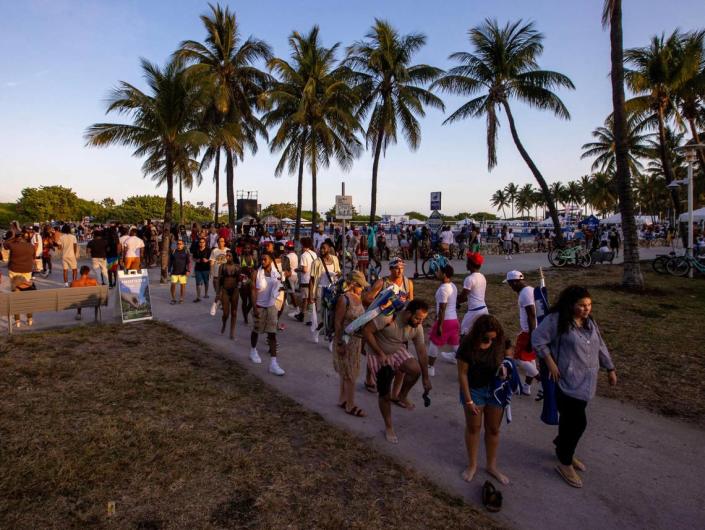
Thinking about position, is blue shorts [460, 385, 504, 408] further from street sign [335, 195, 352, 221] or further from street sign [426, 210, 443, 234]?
street sign [426, 210, 443, 234]

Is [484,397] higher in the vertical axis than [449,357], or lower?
higher

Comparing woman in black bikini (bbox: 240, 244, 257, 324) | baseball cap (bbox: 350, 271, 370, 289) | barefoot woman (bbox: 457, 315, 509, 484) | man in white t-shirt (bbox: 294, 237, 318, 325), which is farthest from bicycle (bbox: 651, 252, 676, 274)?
barefoot woman (bbox: 457, 315, 509, 484)

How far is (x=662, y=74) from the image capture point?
23.1 meters

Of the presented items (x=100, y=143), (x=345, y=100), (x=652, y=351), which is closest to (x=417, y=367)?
(x=652, y=351)

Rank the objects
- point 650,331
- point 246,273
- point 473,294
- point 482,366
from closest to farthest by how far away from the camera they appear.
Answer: point 482,366
point 473,294
point 246,273
point 650,331

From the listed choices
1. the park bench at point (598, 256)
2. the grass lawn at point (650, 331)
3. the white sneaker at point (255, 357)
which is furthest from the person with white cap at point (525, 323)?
the park bench at point (598, 256)

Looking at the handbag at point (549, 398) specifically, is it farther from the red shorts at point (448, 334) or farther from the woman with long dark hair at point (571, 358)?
the red shorts at point (448, 334)

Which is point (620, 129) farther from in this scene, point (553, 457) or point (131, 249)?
point (131, 249)

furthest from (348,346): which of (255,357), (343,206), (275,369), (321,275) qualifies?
(343,206)

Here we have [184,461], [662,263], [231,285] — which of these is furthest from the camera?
[662,263]

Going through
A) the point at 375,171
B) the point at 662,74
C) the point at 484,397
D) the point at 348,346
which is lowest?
the point at 484,397

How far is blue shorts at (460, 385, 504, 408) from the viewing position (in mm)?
3699

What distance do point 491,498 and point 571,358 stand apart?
4.29 feet

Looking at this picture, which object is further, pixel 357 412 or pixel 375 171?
pixel 375 171
